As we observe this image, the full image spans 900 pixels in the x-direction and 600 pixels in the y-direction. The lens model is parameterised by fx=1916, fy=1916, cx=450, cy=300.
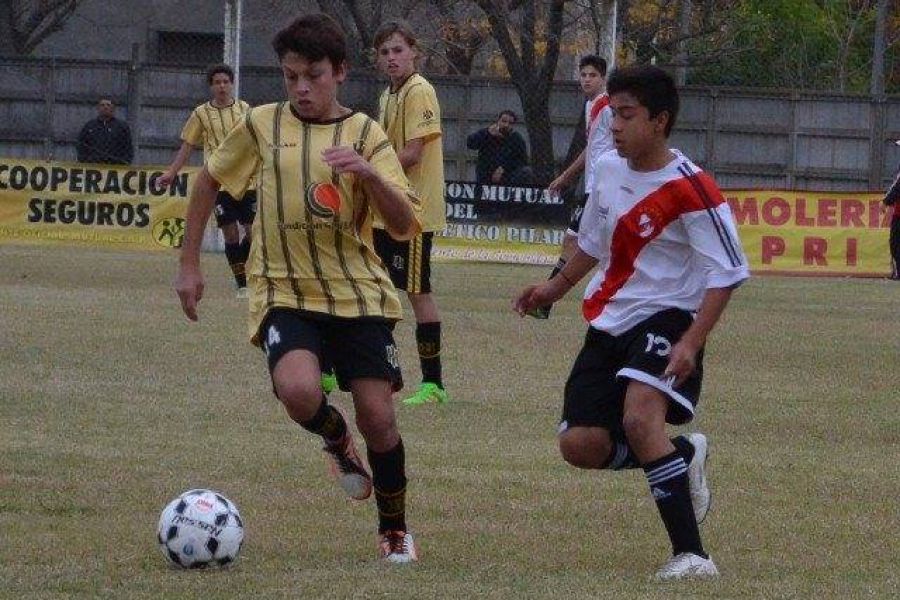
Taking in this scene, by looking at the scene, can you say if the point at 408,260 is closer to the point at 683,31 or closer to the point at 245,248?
the point at 245,248

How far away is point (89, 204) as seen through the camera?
22.9m

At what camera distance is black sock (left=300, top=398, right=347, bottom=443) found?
5.72 metres

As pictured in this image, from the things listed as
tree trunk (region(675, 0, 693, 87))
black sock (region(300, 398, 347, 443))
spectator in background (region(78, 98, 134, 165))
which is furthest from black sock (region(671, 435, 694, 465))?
tree trunk (region(675, 0, 693, 87))

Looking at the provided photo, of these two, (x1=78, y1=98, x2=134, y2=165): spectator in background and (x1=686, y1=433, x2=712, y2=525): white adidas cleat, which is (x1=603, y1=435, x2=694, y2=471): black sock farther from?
(x1=78, y1=98, x2=134, y2=165): spectator in background

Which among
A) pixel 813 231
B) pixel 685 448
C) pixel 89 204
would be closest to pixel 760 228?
pixel 813 231

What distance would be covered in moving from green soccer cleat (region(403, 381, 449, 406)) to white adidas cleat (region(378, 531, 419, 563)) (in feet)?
12.7

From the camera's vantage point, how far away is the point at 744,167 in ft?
90.0

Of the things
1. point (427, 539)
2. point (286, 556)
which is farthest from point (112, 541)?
point (427, 539)

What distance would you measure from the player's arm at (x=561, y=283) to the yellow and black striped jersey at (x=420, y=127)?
340 cm

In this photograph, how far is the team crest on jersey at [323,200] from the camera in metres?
5.64

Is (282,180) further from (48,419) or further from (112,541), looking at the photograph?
(48,419)

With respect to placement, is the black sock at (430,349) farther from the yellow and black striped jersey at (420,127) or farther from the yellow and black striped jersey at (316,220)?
the yellow and black striped jersey at (316,220)

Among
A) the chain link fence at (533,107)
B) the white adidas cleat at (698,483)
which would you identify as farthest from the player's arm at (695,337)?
the chain link fence at (533,107)

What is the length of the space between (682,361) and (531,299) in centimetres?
79
